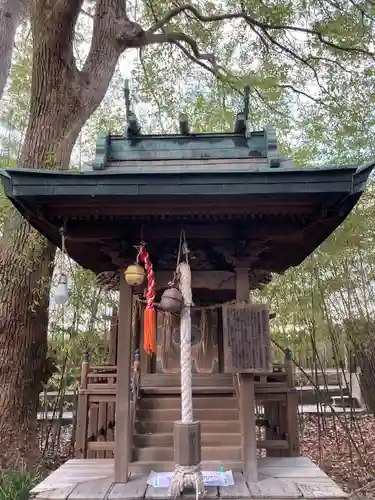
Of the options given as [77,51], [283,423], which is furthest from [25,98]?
[283,423]

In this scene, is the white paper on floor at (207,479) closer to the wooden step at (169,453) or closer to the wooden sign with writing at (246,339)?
the wooden step at (169,453)

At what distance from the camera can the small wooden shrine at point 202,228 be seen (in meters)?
3.00

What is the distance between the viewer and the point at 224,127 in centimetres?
888

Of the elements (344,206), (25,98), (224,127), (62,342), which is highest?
(25,98)

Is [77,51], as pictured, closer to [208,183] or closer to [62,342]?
[62,342]

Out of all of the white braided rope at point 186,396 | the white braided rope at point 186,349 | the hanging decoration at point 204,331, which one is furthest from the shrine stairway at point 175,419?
the white braided rope at point 186,349

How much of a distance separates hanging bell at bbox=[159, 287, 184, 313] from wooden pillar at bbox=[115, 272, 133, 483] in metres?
0.53

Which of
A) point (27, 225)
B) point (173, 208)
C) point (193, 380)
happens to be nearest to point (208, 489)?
point (193, 380)

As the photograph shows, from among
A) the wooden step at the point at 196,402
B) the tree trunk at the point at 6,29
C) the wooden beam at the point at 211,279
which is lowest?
the wooden step at the point at 196,402

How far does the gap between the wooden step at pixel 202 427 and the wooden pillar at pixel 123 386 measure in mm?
664

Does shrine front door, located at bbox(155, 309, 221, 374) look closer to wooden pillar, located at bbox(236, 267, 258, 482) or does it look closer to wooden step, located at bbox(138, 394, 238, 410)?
wooden step, located at bbox(138, 394, 238, 410)

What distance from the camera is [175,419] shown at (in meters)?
4.45

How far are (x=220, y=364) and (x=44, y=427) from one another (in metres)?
3.47

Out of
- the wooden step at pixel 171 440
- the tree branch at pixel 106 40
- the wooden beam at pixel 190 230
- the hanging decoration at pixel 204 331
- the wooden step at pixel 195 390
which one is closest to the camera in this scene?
the wooden beam at pixel 190 230
